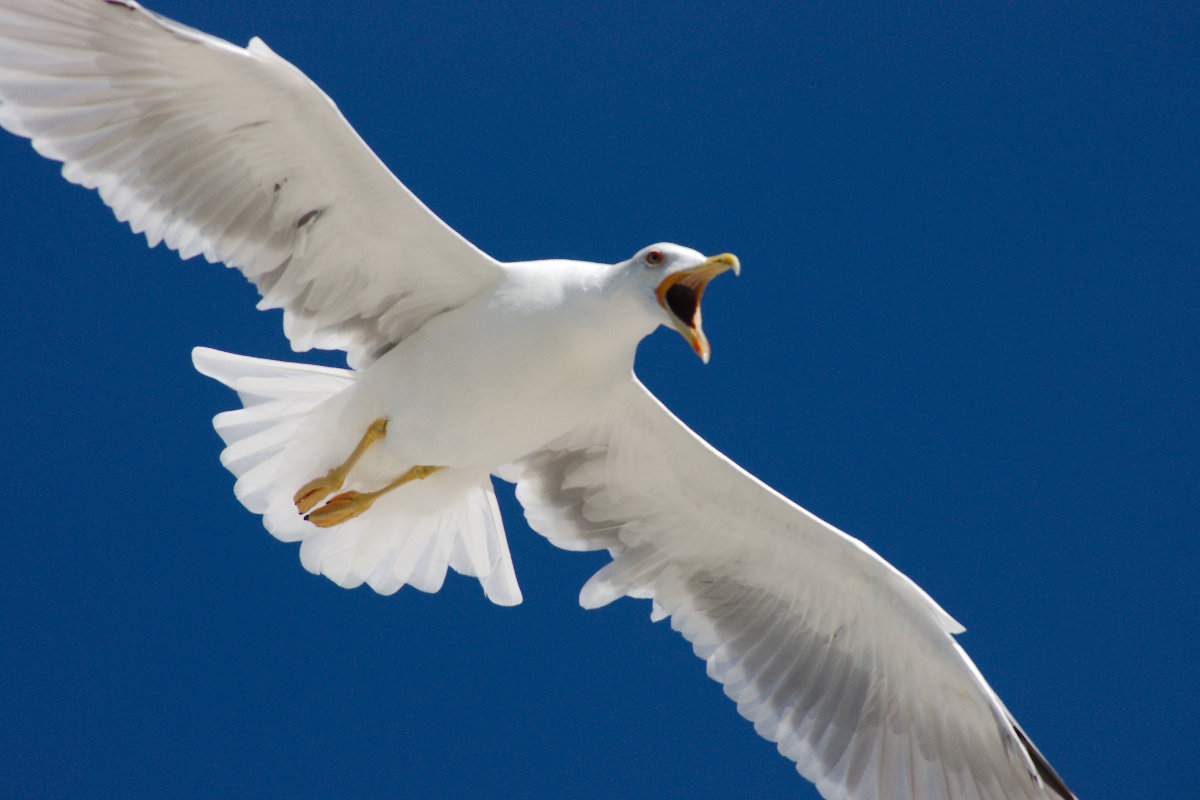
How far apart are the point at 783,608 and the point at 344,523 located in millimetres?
1721

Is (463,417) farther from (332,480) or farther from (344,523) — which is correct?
(344,523)

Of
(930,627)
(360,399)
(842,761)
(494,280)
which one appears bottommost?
(842,761)

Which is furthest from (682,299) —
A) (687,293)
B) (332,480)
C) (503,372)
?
(332,480)

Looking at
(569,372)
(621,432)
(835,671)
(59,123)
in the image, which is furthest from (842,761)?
(59,123)

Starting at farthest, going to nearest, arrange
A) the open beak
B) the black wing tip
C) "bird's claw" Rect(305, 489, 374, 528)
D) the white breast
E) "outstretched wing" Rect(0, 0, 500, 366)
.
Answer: "bird's claw" Rect(305, 489, 374, 528) → the black wing tip → the white breast → "outstretched wing" Rect(0, 0, 500, 366) → the open beak

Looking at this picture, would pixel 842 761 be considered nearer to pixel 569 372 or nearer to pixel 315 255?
pixel 569 372

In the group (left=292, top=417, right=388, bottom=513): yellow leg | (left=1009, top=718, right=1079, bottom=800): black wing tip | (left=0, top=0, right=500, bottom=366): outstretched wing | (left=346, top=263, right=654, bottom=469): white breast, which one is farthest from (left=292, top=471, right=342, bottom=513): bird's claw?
(left=1009, top=718, right=1079, bottom=800): black wing tip

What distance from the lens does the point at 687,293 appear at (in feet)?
16.1

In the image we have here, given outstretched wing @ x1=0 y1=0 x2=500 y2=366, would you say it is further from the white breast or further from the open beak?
the open beak

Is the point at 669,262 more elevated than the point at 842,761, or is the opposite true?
the point at 669,262

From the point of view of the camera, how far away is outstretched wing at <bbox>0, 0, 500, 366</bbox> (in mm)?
4988

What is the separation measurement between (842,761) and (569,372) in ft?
6.23

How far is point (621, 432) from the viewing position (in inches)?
227

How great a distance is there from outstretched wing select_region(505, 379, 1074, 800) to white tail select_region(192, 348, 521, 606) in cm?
26
